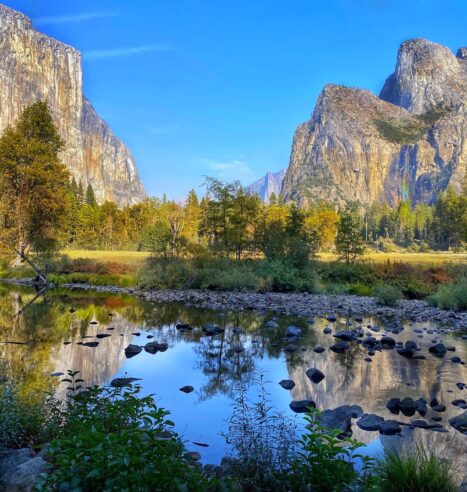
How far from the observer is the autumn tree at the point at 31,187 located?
95.1ft

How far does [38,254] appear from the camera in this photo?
32.3m

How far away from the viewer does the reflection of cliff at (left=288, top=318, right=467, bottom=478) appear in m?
6.11

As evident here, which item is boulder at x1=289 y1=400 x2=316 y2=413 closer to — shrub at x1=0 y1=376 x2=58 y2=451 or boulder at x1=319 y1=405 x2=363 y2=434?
boulder at x1=319 y1=405 x2=363 y2=434

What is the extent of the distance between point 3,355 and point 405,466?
9.25 m

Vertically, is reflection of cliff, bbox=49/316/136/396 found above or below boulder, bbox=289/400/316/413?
below

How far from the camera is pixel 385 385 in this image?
28.5 ft

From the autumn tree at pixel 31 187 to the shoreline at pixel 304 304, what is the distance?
7712mm

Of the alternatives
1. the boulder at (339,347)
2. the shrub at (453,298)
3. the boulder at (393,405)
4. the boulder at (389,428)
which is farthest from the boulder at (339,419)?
the shrub at (453,298)

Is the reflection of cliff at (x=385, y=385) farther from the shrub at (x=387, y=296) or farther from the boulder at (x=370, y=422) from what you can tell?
the shrub at (x=387, y=296)

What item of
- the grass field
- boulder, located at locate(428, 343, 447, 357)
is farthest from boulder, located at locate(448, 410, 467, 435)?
the grass field

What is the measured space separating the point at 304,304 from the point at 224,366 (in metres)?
11.0

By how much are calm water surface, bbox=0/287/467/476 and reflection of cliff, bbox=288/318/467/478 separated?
0.02 metres

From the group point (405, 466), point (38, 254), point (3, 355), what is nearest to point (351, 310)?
point (3, 355)

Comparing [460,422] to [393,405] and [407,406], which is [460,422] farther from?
[393,405]
